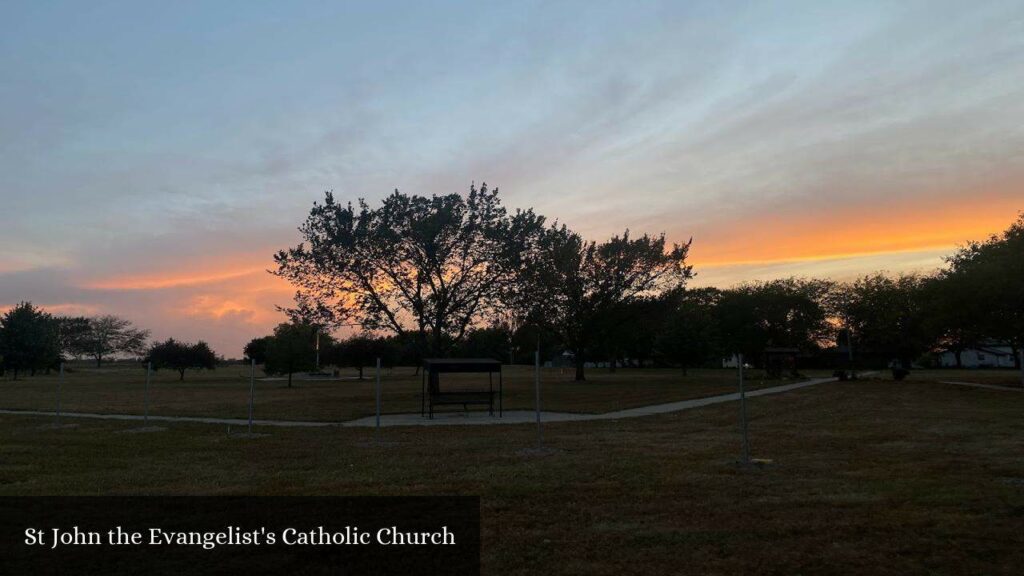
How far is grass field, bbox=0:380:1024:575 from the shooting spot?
5867mm

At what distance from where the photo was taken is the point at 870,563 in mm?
5504

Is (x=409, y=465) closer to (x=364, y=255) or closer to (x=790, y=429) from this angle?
(x=790, y=429)

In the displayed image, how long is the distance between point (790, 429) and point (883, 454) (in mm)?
4704

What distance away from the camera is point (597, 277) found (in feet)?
165

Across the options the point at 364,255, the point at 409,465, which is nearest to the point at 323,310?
the point at 364,255

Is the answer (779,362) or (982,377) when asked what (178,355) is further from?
(982,377)

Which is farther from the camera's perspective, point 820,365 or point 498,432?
point 820,365

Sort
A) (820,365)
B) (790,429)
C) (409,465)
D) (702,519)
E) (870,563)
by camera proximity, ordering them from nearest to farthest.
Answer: (870,563)
(702,519)
(409,465)
(790,429)
(820,365)

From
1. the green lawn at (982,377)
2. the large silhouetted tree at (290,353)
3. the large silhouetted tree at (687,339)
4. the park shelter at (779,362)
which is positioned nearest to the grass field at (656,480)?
the green lawn at (982,377)

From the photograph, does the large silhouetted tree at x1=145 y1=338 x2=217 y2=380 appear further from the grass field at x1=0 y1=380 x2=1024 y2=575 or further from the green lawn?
the green lawn

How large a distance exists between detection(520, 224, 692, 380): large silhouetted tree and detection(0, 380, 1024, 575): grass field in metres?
30.6

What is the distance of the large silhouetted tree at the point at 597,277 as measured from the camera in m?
49.0

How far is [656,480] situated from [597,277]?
41293 mm

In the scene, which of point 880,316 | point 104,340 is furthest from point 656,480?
point 104,340
